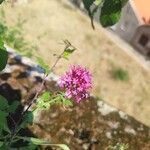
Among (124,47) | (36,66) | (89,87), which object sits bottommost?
(124,47)

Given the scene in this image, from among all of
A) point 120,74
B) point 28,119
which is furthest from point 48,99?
point 120,74

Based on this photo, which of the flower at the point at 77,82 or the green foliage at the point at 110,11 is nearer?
the green foliage at the point at 110,11

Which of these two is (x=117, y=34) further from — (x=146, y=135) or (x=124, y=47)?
(x=146, y=135)

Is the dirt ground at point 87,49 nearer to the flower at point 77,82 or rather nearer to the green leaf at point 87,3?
the flower at point 77,82

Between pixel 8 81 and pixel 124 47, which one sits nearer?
pixel 8 81

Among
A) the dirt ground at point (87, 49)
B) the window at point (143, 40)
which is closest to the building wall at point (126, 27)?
the window at point (143, 40)

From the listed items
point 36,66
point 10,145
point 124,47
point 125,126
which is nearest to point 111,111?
point 125,126

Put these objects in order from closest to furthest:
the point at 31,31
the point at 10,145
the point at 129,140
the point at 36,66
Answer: the point at 10,145
the point at 129,140
the point at 36,66
the point at 31,31
